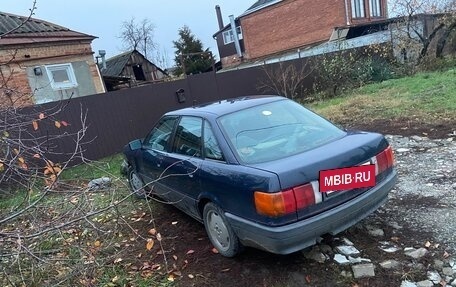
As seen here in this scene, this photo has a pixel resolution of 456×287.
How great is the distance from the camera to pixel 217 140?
3.23 m

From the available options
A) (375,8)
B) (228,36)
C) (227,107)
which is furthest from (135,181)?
(228,36)

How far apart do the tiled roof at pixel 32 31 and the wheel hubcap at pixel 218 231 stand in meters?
11.3

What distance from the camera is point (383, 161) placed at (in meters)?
Result: 3.18

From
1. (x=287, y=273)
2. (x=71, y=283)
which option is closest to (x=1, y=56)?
(x=71, y=283)

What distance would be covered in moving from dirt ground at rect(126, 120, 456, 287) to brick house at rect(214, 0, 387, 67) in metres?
23.8

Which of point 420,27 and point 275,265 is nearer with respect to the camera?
point 275,265

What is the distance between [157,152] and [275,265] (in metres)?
2.03

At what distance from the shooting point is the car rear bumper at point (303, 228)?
102 inches

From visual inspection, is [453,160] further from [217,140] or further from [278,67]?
[278,67]

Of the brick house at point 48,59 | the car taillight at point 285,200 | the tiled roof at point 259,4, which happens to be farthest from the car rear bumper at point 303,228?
the tiled roof at point 259,4

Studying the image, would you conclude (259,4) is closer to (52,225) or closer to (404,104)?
(404,104)

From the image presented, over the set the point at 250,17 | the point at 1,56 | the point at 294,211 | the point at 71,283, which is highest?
the point at 250,17

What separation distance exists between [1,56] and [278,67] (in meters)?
10.3

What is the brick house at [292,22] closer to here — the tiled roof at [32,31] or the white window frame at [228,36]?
the white window frame at [228,36]
